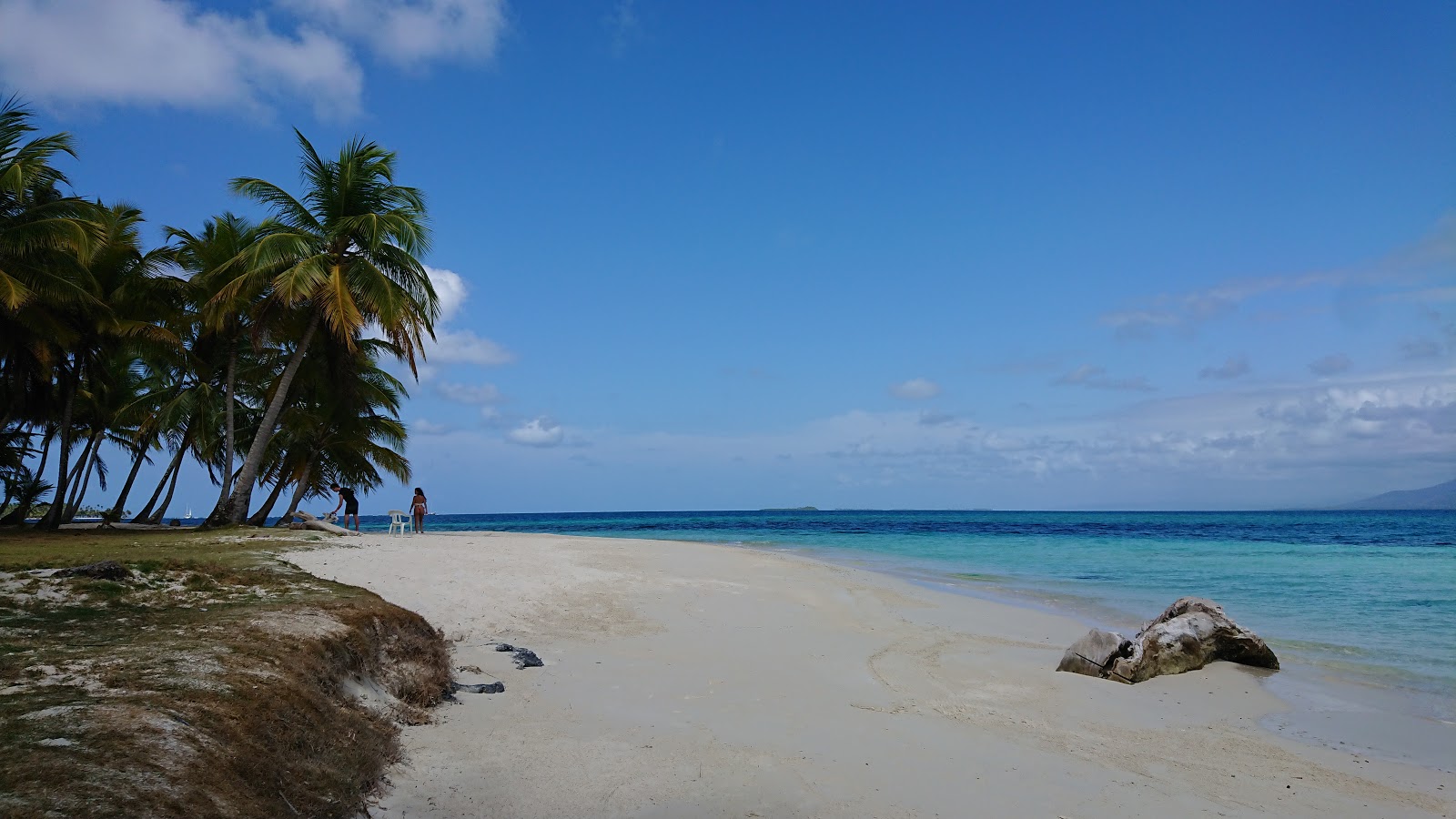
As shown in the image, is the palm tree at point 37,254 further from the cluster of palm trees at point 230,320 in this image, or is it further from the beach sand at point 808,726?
the beach sand at point 808,726

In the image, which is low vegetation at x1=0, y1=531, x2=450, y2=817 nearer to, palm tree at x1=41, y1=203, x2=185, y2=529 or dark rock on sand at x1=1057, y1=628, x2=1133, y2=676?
dark rock on sand at x1=1057, y1=628, x2=1133, y2=676

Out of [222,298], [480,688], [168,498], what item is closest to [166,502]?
[168,498]

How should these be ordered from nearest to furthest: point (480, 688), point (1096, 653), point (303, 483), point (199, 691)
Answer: point (199, 691)
point (480, 688)
point (1096, 653)
point (303, 483)

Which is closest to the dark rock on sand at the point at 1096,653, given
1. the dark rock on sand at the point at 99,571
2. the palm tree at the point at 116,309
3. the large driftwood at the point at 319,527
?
the dark rock on sand at the point at 99,571

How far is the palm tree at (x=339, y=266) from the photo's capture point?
1783 cm

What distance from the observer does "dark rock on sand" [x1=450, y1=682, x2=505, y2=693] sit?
6.50 meters

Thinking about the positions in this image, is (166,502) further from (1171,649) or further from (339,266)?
(1171,649)

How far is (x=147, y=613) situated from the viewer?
5.98m

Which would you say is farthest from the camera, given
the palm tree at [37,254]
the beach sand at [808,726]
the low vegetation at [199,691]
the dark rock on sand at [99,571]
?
the palm tree at [37,254]

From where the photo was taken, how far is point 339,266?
728 inches

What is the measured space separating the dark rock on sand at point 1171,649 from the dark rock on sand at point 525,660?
20.0ft

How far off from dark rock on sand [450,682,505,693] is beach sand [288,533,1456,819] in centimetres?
10

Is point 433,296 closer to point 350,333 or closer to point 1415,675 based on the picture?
point 350,333

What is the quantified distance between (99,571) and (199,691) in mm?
4176
